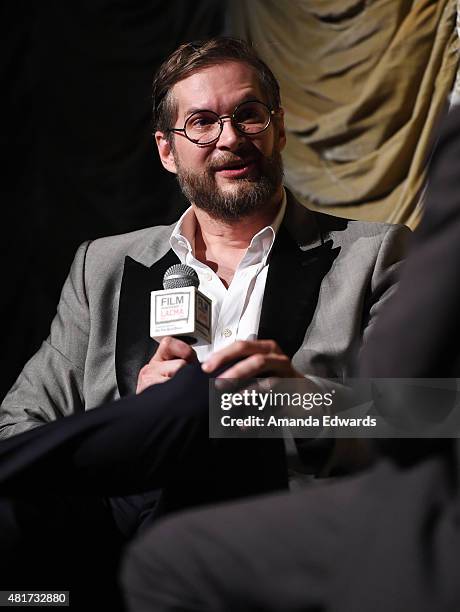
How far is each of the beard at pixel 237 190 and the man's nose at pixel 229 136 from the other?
0.03 metres

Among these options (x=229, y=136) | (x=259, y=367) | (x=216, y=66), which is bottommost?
(x=259, y=367)

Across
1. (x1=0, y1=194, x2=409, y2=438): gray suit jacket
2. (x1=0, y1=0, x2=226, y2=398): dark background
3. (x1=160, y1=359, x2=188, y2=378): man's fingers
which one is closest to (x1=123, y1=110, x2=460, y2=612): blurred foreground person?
(x1=160, y1=359, x2=188, y2=378): man's fingers

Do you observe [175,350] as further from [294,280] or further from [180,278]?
[294,280]

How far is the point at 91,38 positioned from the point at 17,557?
3.08 metres

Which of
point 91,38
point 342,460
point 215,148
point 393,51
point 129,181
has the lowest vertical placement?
point 342,460

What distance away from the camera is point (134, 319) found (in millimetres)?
2330

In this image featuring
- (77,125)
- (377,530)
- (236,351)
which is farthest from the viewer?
(77,125)

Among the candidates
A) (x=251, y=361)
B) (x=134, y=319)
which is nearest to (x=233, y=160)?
(x=134, y=319)

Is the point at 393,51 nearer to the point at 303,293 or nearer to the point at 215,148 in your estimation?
the point at 215,148

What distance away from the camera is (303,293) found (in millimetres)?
2258

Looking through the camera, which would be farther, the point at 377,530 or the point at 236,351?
the point at 236,351

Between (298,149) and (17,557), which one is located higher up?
(298,149)

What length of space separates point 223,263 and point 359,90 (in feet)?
5.23

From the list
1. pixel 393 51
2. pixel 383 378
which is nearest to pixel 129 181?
pixel 393 51
